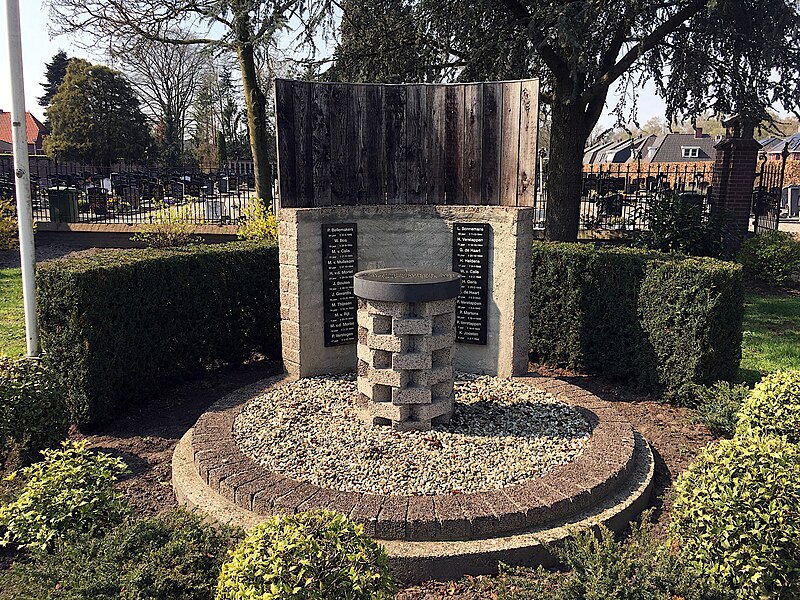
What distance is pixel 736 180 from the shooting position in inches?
585

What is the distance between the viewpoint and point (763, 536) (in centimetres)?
346

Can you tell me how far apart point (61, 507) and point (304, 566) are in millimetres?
2231

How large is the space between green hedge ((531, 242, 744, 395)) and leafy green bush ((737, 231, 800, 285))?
7477 mm

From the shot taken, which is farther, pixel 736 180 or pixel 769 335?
pixel 736 180

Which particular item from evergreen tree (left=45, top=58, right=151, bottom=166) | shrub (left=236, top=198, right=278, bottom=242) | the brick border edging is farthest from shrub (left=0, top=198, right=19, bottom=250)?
evergreen tree (left=45, top=58, right=151, bottom=166)

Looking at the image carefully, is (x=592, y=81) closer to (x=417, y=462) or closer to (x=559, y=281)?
(x=559, y=281)

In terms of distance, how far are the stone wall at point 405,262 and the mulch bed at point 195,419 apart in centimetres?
98

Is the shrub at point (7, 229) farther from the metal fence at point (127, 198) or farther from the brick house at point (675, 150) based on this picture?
the brick house at point (675, 150)

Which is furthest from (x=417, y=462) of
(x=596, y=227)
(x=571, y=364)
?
(x=596, y=227)

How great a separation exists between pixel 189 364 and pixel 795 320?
9.83 m

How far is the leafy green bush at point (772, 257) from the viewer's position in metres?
13.4

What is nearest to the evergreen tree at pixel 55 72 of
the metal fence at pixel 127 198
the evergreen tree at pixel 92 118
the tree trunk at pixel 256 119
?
the evergreen tree at pixel 92 118

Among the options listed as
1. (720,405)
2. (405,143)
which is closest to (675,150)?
(405,143)

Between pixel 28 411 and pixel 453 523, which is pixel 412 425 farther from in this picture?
pixel 28 411
